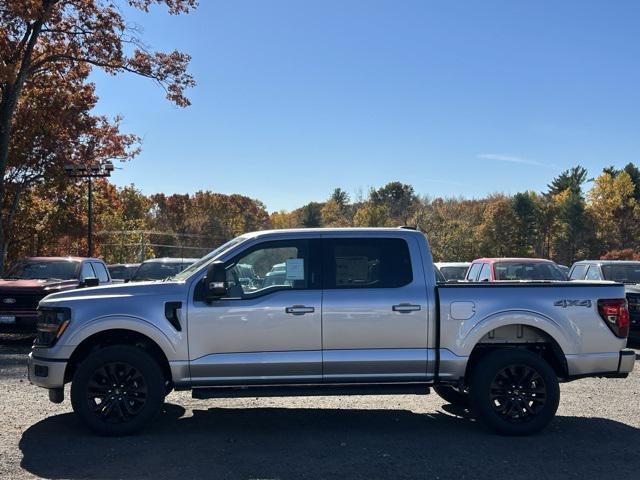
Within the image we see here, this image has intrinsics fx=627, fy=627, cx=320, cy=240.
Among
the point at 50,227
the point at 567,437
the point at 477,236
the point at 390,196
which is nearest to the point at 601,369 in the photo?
the point at 567,437

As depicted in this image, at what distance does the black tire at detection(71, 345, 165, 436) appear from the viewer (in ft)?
20.7

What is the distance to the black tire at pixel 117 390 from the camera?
20.7 ft

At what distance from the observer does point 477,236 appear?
Answer: 45.5m

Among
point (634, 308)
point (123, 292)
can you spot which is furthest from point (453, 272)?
point (123, 292)

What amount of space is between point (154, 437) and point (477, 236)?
41293 mm

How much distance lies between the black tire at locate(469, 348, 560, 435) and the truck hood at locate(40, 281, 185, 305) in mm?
3318

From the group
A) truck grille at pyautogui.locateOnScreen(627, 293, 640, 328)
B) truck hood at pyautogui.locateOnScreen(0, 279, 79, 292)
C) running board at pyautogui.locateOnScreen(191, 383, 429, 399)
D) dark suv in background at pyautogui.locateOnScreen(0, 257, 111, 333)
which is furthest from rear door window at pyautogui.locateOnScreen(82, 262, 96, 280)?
truck grille at pyautogui.locateOnScreen(627, 293, 640, 328)

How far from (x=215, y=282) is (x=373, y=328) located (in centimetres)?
169

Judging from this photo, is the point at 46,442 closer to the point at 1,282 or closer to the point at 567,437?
the point at 567,437

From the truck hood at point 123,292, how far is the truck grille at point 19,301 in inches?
258

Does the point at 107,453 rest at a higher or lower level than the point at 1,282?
lower

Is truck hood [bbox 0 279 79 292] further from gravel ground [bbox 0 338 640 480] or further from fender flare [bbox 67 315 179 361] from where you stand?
fender flare [bbox 67 315 179 361]

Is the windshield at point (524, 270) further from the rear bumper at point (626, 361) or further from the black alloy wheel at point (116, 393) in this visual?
the black alloy wheel at point (116, 393)

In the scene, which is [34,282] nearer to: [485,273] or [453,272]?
[485,273]
